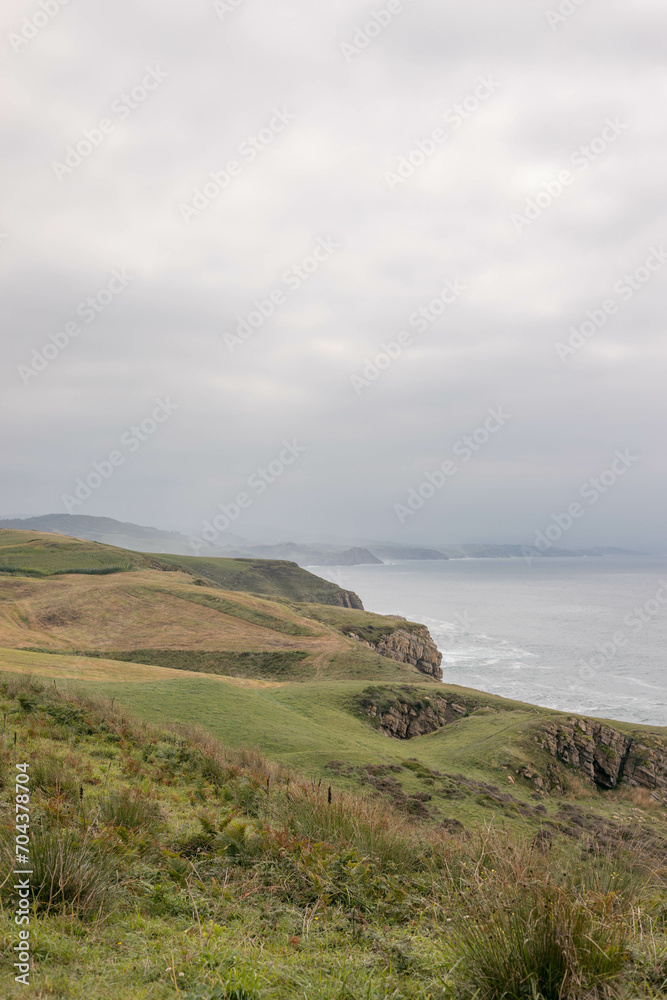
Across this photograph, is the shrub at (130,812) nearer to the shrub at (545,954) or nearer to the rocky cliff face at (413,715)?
the shrub at (545,954)

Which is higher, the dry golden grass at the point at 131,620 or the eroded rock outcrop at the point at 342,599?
the dry golden grass at the point at 131,620

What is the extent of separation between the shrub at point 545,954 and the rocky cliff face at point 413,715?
76.9 feet

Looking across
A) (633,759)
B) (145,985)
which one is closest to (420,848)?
(145,985)

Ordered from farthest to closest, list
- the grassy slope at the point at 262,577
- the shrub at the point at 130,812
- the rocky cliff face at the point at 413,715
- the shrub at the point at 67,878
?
the grassy slope at the point at 262,577 < the rocky cliff face at the point at 413,715 < the shrub at the point at 130,812 < the shrub at the point at 67,878

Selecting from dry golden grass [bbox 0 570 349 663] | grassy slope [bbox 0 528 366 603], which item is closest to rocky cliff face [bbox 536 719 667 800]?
dry golden grass [bbox 0 570 349 663]

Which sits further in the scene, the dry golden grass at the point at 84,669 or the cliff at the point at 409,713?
the cliff at the point at 409,713

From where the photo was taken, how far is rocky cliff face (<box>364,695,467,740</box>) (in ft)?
90.4

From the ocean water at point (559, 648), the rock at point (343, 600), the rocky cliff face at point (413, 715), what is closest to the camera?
the rocky cliff face at point (413, 715)

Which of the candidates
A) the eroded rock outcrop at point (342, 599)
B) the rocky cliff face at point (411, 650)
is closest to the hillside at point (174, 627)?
the rocky cliff face at point (411, 650)

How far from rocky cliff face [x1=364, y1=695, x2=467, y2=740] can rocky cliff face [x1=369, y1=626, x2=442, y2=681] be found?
79.7 ft

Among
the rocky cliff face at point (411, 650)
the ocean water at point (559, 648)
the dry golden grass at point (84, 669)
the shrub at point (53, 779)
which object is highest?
the shrub at point (53, 779)

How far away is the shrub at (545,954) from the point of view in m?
3.76

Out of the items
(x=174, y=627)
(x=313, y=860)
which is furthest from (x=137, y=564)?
(x=313, y=860)

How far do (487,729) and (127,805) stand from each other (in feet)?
67.2
